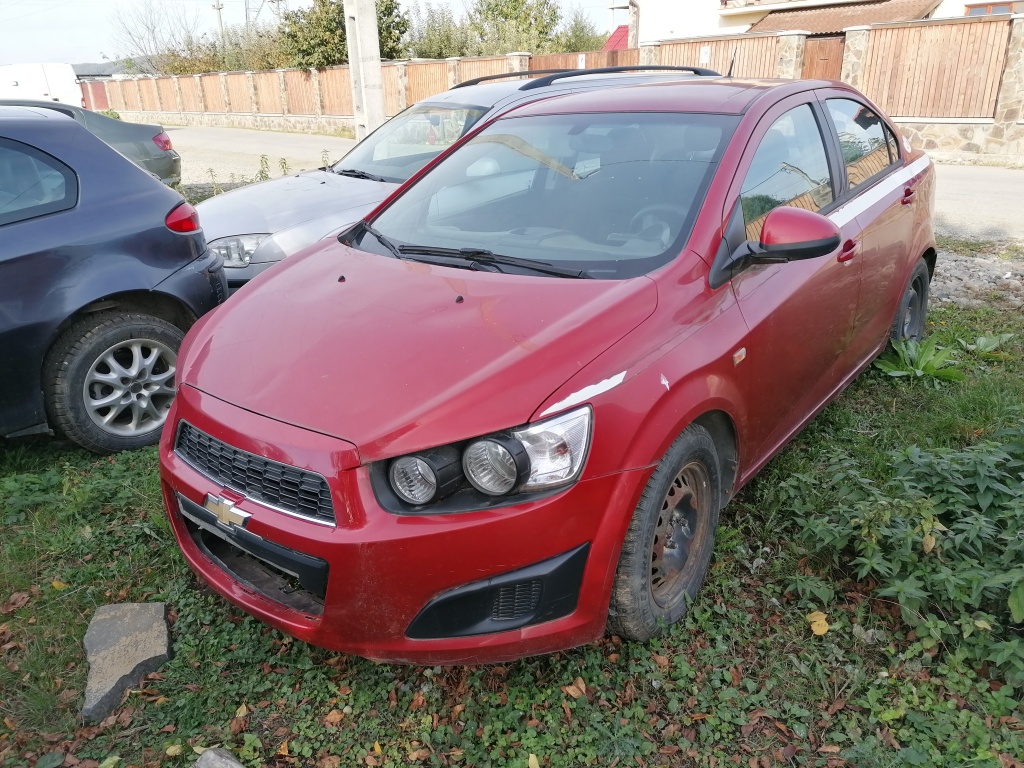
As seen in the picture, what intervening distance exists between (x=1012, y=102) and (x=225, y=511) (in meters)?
18.0

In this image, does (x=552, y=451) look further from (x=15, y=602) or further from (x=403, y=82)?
(x=403, y=82)

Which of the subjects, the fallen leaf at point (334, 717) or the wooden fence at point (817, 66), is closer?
the fallen leaf at point (334, 717)

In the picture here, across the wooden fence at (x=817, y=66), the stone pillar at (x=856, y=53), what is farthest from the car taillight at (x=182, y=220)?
the stone pillar at (x=856, y=53)

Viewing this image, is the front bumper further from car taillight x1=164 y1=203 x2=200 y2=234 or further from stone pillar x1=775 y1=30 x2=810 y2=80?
stone pillar x1=775 y1=30 x2=810 y2=80

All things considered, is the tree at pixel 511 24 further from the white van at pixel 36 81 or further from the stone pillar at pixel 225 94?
the white van at pixel 36 81

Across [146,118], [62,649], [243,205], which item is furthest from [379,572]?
[146,118]

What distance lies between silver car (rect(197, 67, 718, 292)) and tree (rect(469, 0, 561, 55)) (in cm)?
3134

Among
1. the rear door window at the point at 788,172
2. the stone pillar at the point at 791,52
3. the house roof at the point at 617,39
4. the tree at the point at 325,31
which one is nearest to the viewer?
the rear door window at the point at 788,172

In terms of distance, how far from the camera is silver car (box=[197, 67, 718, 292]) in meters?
5.56

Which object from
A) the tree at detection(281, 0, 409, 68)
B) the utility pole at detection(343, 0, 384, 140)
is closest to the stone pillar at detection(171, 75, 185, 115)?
the tree at detection(281, 0, 409, 68)

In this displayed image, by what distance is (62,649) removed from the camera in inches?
110

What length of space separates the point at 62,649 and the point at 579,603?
1900 millimetres

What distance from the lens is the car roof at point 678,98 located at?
131 inches

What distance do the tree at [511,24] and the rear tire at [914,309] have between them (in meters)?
34.0
